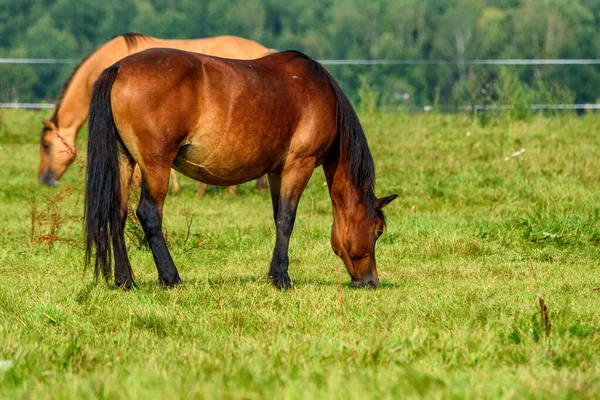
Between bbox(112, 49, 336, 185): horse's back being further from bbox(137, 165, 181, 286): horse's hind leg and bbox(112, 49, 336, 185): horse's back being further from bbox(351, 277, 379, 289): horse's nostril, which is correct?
bbox(351, 277, 379, 289): horse's nostril

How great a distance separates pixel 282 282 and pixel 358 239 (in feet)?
2.54

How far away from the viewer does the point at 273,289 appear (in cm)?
695

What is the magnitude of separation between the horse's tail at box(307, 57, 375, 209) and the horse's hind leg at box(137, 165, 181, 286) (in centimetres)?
151

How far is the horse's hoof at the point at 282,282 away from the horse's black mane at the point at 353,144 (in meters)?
0.91

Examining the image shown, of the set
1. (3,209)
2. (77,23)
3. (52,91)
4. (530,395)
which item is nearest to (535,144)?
(3,209)

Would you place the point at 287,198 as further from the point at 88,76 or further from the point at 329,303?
the point at 88,76

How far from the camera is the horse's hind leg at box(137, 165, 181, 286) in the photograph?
6711 millimetres

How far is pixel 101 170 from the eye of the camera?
261 inches

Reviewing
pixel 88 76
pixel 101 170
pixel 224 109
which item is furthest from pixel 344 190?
pixel 88 76

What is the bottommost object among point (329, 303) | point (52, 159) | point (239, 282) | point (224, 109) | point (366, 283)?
point (52, 159)

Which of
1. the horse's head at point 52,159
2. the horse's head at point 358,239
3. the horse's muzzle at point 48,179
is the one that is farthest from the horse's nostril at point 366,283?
the horse's head at point 52,159

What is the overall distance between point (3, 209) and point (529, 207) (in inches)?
237

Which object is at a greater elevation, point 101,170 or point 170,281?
point 101,170

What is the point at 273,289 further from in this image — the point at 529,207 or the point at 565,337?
the point at 529,207
